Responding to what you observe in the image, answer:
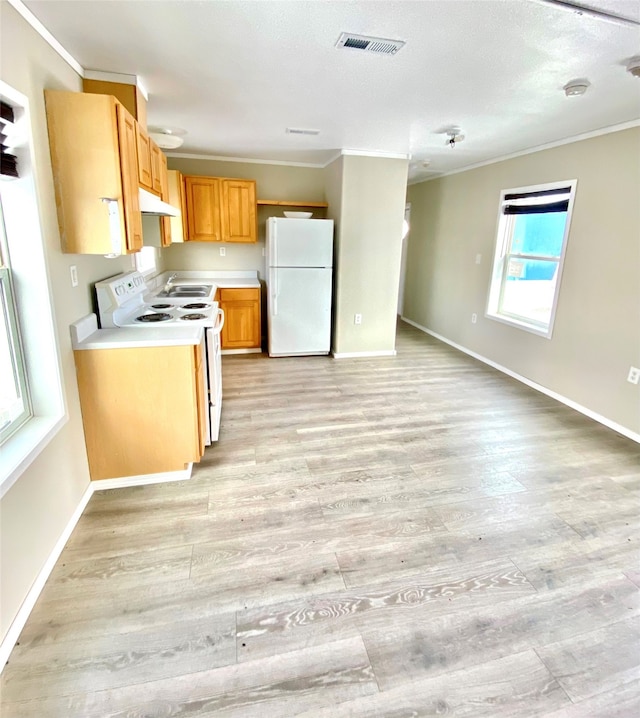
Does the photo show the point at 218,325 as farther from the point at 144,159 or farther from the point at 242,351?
the point at 242,351

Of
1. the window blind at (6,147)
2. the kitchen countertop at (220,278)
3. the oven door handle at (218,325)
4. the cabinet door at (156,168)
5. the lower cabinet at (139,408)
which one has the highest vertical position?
the cabinet door at (156,168)

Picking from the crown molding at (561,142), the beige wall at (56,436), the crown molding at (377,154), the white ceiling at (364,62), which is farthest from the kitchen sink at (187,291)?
the crown molding at (561,142)

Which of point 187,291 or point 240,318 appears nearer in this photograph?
point 187,291

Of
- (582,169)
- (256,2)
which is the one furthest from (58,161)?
(582,169)

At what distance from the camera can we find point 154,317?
8.74ft

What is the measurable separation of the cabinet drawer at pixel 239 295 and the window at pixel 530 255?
2.75m

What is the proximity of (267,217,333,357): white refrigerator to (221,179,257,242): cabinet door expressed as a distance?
0.47m

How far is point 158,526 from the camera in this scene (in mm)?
2000

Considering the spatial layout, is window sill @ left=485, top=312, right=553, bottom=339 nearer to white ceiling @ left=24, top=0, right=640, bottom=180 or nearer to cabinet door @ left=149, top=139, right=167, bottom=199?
white ceiling @ left=24, top=0, right=640, bottom=180

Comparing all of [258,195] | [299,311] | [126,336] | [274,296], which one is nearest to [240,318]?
[274,296]

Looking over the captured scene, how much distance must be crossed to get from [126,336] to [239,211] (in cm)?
292

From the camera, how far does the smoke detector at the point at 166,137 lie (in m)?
3.11

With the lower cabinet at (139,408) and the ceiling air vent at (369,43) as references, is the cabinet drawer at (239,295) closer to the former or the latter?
the lower cabinet at (139,408)

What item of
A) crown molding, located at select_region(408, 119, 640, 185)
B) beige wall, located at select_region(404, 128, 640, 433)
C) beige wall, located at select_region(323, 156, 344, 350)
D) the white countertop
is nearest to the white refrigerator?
beige wall, located at select_region(323, 156, 344, 350)
